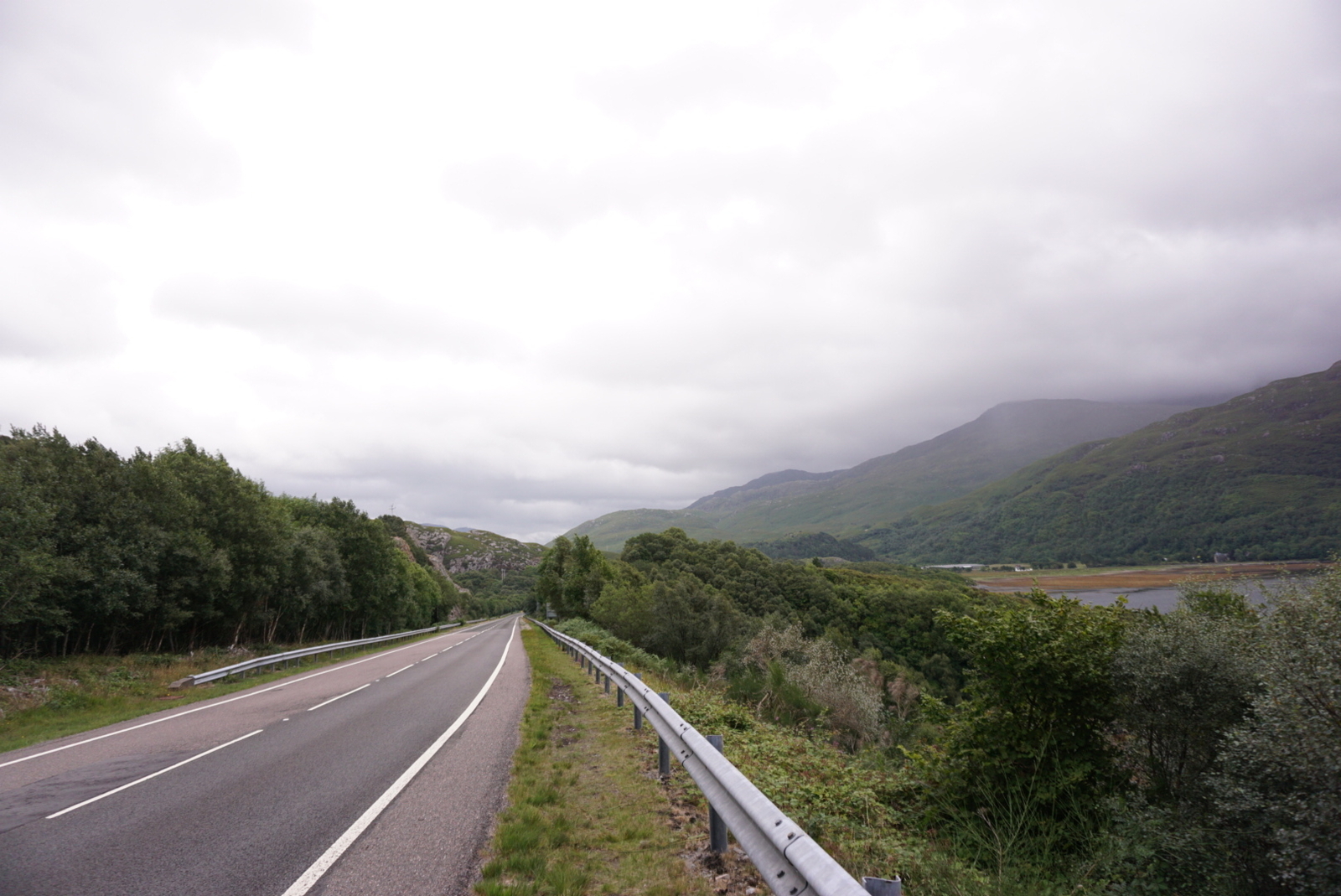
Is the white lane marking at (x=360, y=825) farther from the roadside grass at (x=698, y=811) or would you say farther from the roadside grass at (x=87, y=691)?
the roadside grass at (x=87, y=691)

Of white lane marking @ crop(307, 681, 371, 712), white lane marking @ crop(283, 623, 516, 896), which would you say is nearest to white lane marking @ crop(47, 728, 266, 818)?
white lane marking @ crop(307, 681, 371, 712)

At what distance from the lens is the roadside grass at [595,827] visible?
4.15 m

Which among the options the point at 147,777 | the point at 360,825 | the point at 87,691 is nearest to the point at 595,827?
the point at 360,825

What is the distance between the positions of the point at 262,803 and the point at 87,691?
49.0ft

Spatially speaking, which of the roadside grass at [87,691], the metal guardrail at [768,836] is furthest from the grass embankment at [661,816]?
Answer: the roadside grass at [87,691]

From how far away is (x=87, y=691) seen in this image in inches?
601

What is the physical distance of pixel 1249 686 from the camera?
5543mm

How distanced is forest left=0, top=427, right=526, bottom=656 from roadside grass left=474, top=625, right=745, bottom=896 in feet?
61.9

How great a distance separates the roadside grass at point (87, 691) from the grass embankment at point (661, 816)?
10730mm

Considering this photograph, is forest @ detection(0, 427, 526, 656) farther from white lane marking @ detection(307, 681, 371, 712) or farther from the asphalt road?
the asphalt road

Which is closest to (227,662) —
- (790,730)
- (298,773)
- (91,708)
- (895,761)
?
(91,708)

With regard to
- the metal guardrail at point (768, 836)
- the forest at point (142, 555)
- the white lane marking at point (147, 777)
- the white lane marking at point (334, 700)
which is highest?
the forest at point (142, 555)

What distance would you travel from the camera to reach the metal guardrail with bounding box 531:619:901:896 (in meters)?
2.52

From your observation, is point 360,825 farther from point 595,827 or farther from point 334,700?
point 334,700
